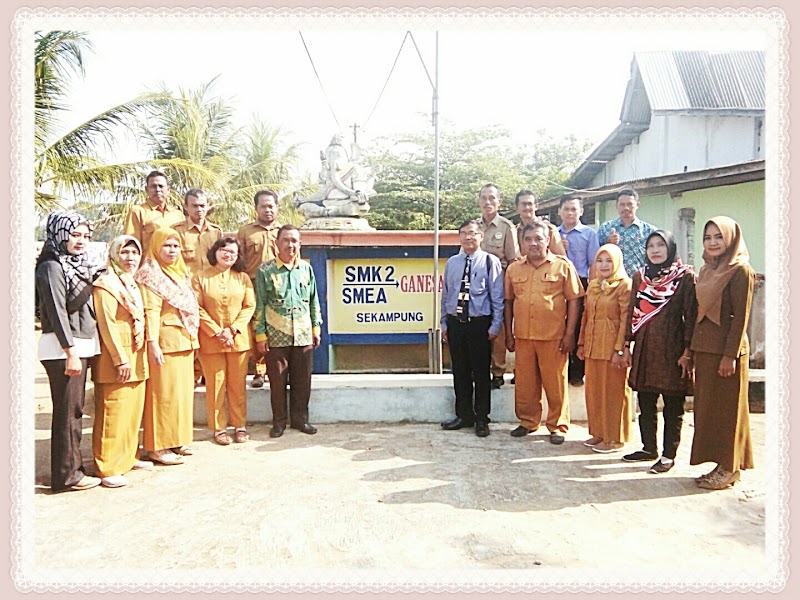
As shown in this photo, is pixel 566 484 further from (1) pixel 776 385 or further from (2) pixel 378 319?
(2) pixel 378 319

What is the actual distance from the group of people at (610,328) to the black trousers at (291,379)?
3.76ft

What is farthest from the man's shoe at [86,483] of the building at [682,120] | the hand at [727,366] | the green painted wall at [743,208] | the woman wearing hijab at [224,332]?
the building at [682,120]

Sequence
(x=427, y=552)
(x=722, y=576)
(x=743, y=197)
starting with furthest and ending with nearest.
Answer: (x=743, y=197), (x=427, y=552), (x=722, y=576)

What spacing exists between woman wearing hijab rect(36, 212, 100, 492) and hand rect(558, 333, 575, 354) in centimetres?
320

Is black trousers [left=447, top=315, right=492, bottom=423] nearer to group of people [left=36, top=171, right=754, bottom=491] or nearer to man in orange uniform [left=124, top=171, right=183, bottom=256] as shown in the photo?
group of people [left=36, top=171, right=754, bottom=491]

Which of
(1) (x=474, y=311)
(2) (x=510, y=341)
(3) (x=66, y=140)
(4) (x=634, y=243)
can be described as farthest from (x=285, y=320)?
(3) (x=66, y=140)

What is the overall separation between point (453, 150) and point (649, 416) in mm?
20679

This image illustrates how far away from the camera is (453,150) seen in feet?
77.9

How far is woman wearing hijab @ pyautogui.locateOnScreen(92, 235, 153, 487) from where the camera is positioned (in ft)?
12.3

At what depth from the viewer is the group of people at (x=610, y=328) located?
11.9 ft

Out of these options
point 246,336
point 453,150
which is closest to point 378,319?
point 246,336

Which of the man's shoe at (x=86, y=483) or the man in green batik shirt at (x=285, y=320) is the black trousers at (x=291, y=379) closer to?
the man in green batik shirt at (x=285, y=320)

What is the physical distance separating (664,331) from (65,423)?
146 inches

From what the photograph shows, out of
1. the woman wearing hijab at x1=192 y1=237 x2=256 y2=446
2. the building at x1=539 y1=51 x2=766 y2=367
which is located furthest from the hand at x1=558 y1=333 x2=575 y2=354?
the building at x1=539 y1=51 x2=766 y2=367
